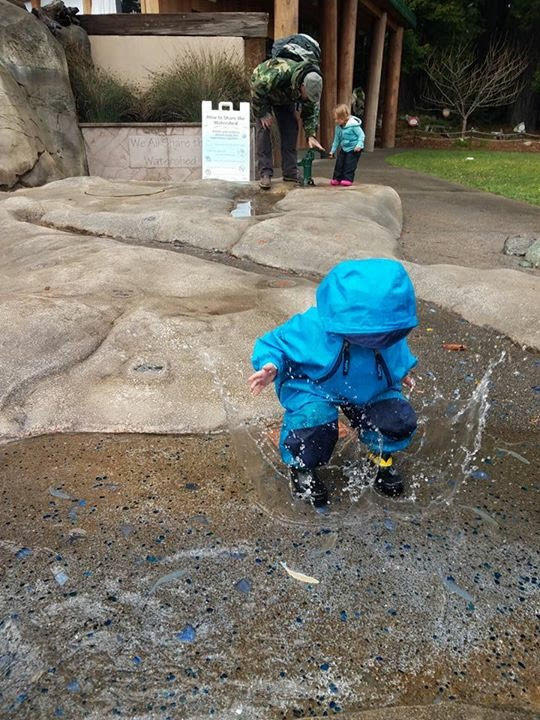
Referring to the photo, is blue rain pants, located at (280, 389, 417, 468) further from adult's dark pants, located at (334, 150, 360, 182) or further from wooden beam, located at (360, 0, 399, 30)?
wooden beam, located at (360, 0, 399, 30)

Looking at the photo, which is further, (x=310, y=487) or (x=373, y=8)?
(x=373, y=8)

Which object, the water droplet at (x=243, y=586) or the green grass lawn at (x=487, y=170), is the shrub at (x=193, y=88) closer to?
the green grass lawn at (x=487, y=170)

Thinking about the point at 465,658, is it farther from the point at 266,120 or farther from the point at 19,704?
the point at 266,120

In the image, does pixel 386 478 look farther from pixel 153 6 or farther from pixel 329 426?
pixel 153 6

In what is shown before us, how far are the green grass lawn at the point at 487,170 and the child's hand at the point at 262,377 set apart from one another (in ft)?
26.9

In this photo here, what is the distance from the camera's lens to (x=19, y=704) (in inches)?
58.1

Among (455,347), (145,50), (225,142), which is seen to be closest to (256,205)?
(225,142)

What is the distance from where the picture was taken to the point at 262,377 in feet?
7.00

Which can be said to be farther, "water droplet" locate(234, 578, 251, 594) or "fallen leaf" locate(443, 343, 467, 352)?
"fallen leaf" locate(443, 343, 467, 352)

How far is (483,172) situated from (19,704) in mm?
13619

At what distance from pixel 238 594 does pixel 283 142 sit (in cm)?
672

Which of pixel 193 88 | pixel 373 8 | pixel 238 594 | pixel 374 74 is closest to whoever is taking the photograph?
pixel 238 594

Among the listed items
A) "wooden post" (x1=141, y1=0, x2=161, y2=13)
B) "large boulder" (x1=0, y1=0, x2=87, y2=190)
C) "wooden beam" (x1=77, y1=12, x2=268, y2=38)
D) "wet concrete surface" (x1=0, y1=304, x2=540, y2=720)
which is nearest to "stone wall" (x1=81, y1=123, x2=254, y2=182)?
"large boulder" (x1=0, y1=0, x2=87, y2=190)

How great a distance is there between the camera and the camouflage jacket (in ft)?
23.0
